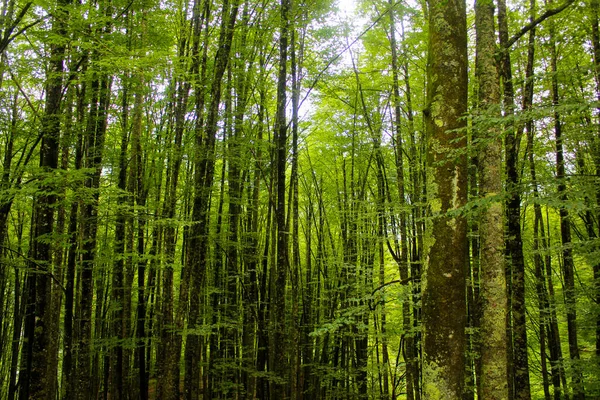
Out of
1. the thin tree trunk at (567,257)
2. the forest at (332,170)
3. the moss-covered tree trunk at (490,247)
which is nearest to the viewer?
the forest at (332,170)

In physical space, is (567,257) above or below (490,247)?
below

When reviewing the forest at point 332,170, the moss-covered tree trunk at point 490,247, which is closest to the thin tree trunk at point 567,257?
the forest at point 332,170

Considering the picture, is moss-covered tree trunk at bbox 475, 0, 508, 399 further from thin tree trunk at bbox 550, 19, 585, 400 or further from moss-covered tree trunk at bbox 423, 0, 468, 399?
thin tree trunk at bbox 550, 19, 585, 400

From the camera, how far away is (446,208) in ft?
9.18

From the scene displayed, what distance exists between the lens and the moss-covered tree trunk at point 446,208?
260cm

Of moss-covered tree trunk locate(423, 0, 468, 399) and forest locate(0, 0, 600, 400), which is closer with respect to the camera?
moss-covered tree trunk locate(423, 0, 468, 399)

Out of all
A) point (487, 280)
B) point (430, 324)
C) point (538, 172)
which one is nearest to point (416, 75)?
point (538, 172)

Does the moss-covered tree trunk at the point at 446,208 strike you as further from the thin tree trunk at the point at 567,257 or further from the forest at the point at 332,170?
the thin tree trunk at the point at 567,257

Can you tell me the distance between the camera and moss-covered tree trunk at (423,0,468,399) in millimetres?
2600

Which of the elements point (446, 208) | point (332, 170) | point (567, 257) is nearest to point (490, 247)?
point (446, 208)

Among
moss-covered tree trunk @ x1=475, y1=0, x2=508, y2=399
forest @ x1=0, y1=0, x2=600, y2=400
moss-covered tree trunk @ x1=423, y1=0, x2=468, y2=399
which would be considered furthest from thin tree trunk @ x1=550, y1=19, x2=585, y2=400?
moss-covered tree trunk @ x1=423, y1=0, x2=468, y2=399

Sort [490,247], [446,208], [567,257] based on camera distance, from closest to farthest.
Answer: [446,208]
[490,247]
[567,257]

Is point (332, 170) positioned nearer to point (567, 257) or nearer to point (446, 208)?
point (567, 257)

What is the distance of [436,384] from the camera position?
2.57 m
